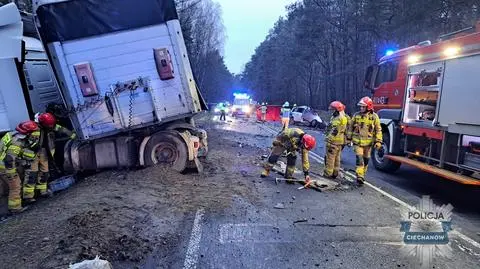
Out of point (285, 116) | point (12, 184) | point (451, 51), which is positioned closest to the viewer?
point (12, 184)

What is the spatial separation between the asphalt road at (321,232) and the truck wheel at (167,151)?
1.69 meters

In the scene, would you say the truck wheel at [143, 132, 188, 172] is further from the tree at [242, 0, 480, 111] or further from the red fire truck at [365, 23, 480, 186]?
the tree at [242, 0, 480, 111]

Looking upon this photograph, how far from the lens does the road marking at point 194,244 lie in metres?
4.05

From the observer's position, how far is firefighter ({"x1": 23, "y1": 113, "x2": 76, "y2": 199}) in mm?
6922

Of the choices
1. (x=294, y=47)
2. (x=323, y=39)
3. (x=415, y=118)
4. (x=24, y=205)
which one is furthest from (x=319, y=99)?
(x=24, y=205)

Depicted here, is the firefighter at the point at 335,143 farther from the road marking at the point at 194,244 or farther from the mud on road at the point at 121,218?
the road marking at the point at 194,244

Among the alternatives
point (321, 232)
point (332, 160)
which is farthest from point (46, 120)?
point (332, 160)

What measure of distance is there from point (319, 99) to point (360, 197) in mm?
42921

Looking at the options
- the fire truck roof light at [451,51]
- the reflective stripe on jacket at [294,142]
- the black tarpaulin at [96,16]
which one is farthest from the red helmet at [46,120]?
the fire truck roof light at [451,51]

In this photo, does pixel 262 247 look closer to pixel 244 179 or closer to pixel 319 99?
pixel 244 179

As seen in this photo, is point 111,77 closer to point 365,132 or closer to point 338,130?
point 338,130

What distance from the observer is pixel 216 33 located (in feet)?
165

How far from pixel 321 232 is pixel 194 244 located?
5.55ft

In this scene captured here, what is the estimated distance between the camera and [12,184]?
6.61m
